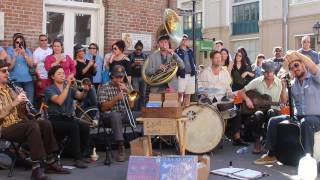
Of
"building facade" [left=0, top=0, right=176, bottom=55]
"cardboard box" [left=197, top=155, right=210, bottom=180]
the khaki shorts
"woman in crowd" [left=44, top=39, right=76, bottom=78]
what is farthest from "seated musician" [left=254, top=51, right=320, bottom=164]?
"building facade" [left=0, top=0, right=176, bottom=55]

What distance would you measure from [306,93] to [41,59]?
4.63 m

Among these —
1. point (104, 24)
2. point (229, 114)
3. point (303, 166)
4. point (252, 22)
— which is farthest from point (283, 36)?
point (303, 166)

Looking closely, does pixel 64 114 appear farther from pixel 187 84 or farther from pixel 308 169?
pixel 308 169

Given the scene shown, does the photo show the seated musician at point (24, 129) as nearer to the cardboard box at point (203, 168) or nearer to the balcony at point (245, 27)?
the cardboard box at point (203, 168)

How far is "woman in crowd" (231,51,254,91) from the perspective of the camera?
396 inches

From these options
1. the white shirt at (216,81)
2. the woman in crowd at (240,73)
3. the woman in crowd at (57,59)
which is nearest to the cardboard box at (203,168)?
the white shirt at (216,81)

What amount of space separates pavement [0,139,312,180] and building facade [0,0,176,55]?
11.3 ft

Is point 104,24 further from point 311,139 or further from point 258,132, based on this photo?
point 311,139

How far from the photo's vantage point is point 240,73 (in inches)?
400

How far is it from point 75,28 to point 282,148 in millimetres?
5497

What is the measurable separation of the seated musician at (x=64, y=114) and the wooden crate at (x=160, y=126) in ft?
3.54

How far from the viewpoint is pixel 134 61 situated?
10.3m

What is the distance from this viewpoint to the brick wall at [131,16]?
11.1 m

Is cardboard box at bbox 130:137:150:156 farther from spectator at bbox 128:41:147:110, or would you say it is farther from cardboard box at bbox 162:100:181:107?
spectator at bbox 128:41:147:110
